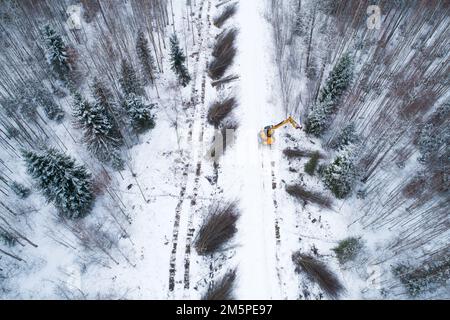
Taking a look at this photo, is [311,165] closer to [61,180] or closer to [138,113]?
[138,113]

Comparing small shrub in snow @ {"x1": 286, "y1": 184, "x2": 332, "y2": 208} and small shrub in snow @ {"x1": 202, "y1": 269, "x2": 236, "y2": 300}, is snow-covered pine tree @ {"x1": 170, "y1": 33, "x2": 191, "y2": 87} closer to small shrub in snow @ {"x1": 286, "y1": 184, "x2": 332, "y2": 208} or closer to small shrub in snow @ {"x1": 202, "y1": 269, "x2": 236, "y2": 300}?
small shrub in snow @ {"x1": 286, "y1": 184, "x2": 332, "y2": 208}

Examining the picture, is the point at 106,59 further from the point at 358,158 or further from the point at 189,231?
the point at 358,158

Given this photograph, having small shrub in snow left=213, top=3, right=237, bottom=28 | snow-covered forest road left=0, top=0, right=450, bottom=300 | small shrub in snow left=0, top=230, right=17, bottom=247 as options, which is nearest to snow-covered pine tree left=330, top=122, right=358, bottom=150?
snow-covered forest road left=0, top=0, right=450, bottom=300

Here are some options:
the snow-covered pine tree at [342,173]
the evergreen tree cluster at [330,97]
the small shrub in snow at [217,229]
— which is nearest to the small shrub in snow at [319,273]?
the small shrub in snow at [217,229]

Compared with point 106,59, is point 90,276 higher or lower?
lower

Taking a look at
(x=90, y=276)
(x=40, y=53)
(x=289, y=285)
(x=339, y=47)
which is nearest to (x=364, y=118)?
(x=339, y=47)

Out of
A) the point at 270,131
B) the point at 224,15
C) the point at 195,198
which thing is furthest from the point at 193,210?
the point at 224,15
